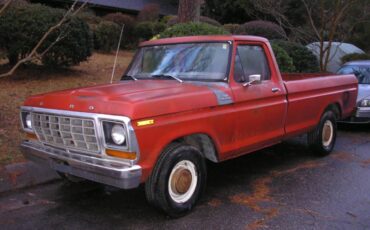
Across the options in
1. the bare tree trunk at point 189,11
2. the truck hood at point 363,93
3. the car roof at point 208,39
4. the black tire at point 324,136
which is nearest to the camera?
the car roof at point 208,39

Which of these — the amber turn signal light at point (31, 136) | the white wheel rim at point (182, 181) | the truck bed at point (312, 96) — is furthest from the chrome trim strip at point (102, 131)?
the truck bed at point (312, 96)

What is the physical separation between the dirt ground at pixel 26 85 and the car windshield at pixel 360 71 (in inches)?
218

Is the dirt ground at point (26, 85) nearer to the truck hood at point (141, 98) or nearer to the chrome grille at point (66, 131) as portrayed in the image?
the chrome grille at point (66, 131)

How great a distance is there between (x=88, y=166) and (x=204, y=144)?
134 cm

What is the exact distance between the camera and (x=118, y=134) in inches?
166

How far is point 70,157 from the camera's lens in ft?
15.1

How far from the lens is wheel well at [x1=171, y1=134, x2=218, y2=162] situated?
197 inches

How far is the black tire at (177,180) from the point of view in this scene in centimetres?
446

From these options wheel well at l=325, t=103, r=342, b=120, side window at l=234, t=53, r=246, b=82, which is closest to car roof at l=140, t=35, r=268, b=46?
side window at l=234, t=53, r=246, b=82

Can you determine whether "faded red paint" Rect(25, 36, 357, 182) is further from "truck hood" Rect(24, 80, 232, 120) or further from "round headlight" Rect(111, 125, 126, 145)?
"round headlight" Rect(111, 125, 126, 145)

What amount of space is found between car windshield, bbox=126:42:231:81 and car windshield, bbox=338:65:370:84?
5.70 meters

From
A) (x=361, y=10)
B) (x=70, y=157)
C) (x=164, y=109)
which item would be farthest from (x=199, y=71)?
(x=361, y=10)

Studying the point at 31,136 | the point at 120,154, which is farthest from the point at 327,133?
the point at 31,136

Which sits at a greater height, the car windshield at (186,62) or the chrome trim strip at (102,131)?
the car windshield at (186,62)
